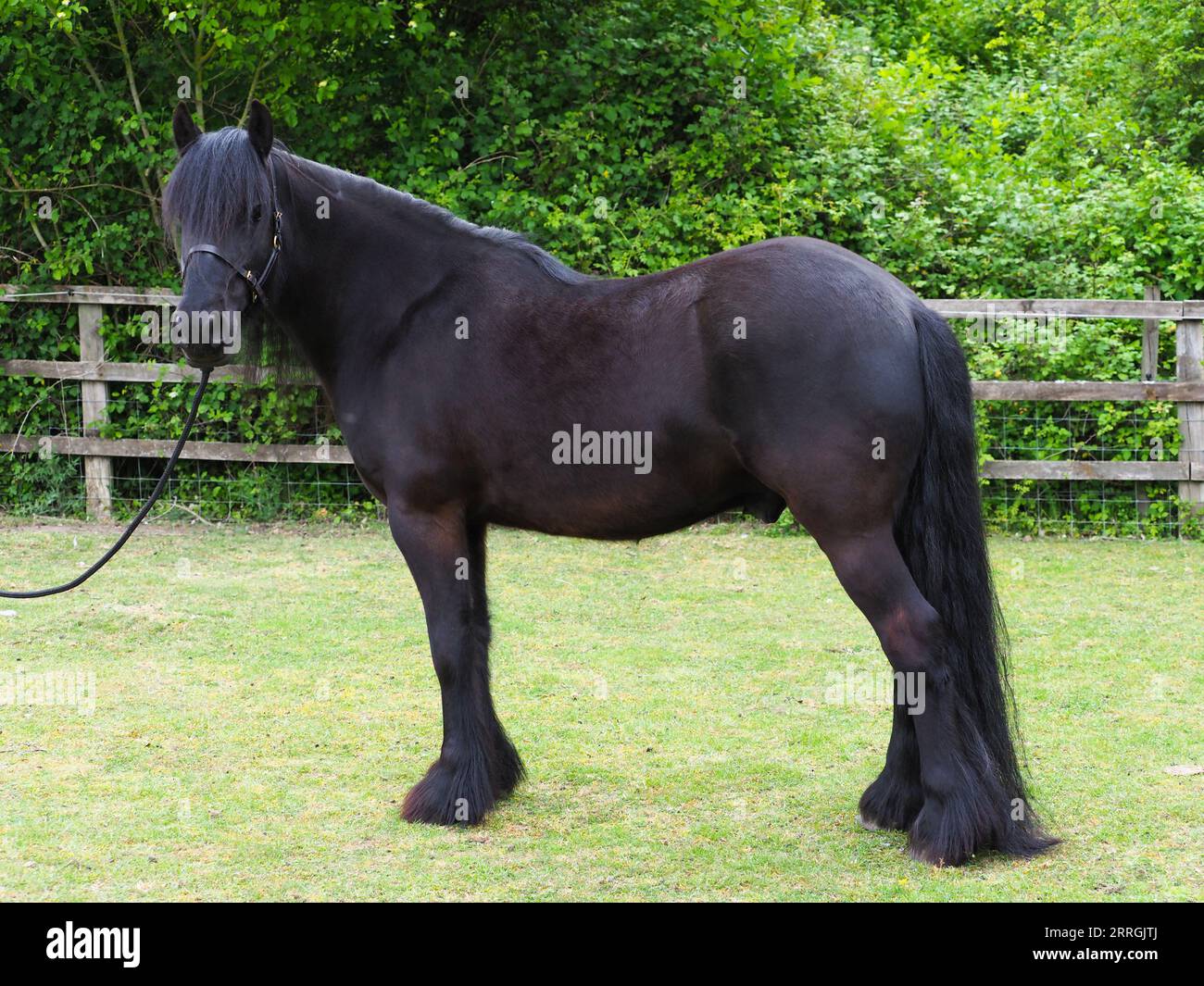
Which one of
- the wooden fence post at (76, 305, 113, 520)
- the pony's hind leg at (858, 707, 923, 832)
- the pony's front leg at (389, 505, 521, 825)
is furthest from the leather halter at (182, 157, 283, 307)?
the wooden fence post at (76, 305, 113, 520)

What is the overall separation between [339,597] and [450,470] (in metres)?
3.66

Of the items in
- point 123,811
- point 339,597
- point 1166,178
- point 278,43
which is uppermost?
point 278,43

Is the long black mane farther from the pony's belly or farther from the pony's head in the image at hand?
the pony's belly

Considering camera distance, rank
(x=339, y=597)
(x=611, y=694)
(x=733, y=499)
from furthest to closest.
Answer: (x=339, y=597)
(x=611, y=694)
(x=733, y=499)

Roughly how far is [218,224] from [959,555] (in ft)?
8.83

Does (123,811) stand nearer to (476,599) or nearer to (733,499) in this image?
(476,599)

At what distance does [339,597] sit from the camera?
768 centimetres

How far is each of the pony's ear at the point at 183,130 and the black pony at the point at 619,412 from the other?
10 mm

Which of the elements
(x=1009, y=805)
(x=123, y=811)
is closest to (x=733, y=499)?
(x=1009, y=805)

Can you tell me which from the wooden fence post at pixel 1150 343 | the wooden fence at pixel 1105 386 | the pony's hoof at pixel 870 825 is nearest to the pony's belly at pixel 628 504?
the pony's hoof at pixel 870 825

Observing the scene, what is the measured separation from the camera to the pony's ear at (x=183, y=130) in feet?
13.5

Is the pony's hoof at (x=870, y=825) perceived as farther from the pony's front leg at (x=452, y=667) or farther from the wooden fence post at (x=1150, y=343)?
the wooden fence post at (x=1150, y=343)

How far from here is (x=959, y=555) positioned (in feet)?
13.0

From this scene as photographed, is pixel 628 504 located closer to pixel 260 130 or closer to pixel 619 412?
pixel 619 412
